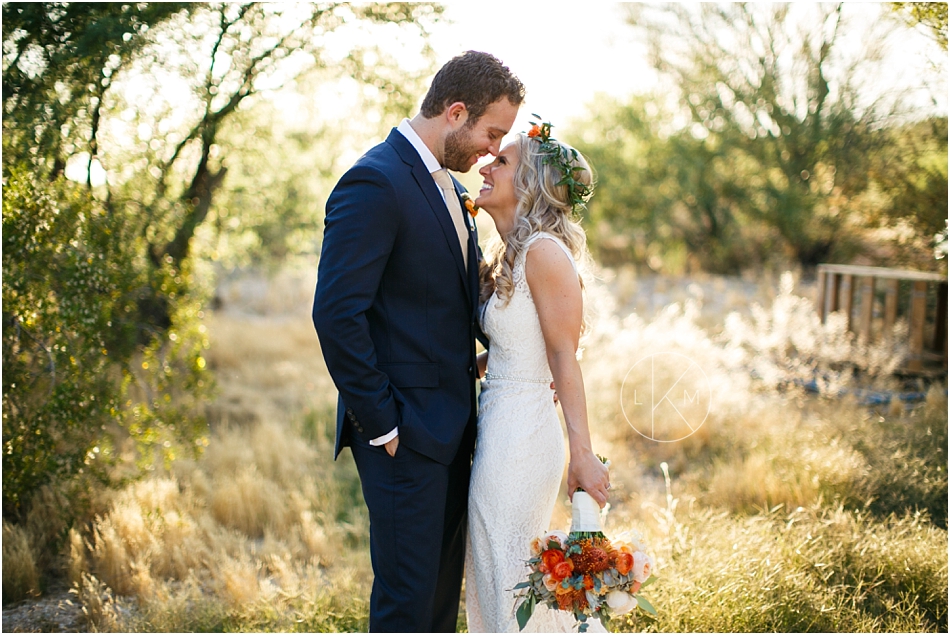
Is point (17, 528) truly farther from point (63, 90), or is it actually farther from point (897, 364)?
point (897, 364)

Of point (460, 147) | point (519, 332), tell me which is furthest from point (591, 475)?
point (460, 147)

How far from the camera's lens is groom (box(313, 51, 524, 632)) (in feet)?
7.42

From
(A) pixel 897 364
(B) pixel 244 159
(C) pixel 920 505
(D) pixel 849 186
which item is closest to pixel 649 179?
(D) pixel 849 186

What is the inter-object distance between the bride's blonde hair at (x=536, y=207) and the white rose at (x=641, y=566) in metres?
1.00

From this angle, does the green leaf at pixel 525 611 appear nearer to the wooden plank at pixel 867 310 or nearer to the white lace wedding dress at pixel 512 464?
the white lace wedding dress at pixel 512 464

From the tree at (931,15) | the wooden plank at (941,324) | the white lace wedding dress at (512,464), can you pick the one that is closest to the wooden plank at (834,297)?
the wooden plank at (941,324)

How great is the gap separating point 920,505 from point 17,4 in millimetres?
5944

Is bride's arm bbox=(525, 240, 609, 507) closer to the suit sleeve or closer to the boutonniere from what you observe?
the boutonniere

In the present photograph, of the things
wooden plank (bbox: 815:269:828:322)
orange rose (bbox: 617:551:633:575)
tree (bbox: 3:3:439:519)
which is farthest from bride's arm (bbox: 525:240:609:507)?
wooden plank (bbox: 815:269:828:322)

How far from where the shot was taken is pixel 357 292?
2.24 m

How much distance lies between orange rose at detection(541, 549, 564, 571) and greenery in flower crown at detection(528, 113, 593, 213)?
1277 millimetres

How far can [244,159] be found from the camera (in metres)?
6.82

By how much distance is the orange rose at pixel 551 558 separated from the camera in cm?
229

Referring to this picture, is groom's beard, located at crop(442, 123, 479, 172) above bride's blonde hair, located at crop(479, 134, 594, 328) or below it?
above
